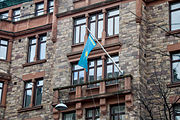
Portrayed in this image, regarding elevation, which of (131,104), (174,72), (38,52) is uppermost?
(38,52)

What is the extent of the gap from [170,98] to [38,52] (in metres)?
11.9

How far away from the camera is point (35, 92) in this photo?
3834cm

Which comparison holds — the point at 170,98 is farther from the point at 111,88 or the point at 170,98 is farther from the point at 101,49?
the point at 101,49

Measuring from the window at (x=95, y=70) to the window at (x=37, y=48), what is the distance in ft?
16.9

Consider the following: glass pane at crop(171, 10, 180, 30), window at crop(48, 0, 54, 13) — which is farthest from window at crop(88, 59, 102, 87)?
window at crop(48, 0, 54, 13)

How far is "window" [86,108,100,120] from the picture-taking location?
1328 inches

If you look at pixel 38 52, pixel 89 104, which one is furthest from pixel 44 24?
pixel 89 104

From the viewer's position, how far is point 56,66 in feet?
122

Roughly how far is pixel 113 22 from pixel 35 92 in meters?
7.90

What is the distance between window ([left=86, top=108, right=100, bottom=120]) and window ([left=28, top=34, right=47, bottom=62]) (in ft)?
23.3

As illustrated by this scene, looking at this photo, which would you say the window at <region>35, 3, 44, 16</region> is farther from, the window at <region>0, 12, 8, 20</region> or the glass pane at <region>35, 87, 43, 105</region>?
the glass pane at <region>35, 87, 43, 105</region>

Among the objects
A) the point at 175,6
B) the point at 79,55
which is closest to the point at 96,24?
the point at 79,55

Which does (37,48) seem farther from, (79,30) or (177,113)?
(177,113)

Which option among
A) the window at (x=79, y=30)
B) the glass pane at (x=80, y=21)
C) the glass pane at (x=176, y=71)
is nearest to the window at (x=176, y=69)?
the glass pane at (x=176, y=71)
